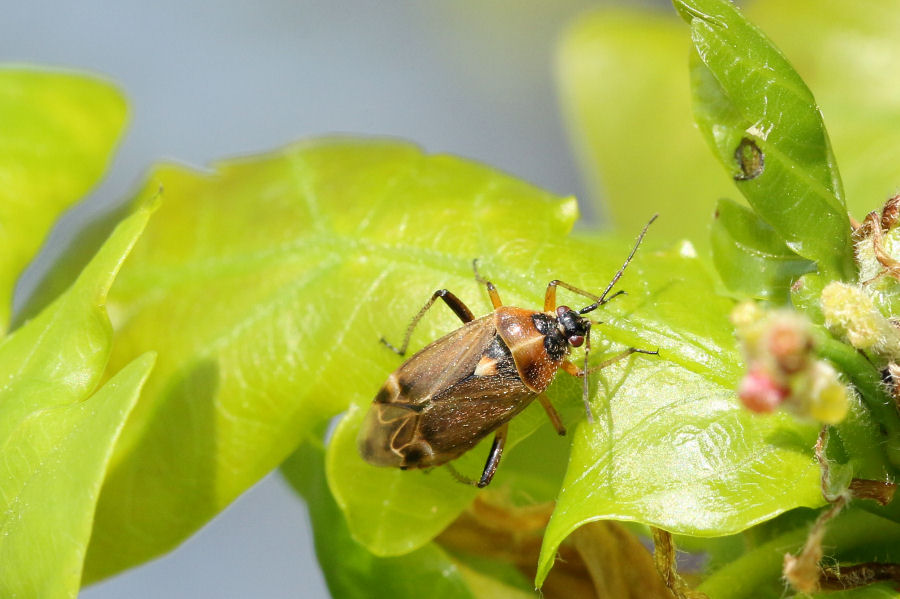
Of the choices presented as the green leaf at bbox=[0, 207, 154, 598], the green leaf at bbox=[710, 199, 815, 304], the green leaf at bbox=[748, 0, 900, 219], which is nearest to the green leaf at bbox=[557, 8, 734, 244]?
the green leaf at bbox=[748, 0, 900, 219]

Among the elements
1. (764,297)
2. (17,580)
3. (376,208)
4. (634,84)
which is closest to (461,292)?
(376,208)

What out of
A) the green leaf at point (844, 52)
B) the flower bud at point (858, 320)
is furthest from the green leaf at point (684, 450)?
the green leaf at point (844, 52)

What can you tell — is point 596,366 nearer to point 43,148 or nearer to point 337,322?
point 337,322

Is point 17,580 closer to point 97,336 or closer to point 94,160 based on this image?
point 97,336

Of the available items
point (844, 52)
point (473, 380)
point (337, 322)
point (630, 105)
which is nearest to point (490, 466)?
point (337, 322)

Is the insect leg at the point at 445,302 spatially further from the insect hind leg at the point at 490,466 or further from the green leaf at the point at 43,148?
the green leaf at the point at 43,148

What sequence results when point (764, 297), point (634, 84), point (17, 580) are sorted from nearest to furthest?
point (17, 580)
point (764, 297)
point (634, 84)

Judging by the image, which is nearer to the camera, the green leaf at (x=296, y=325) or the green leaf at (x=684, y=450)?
the green leaf at (x=684, y=450)
